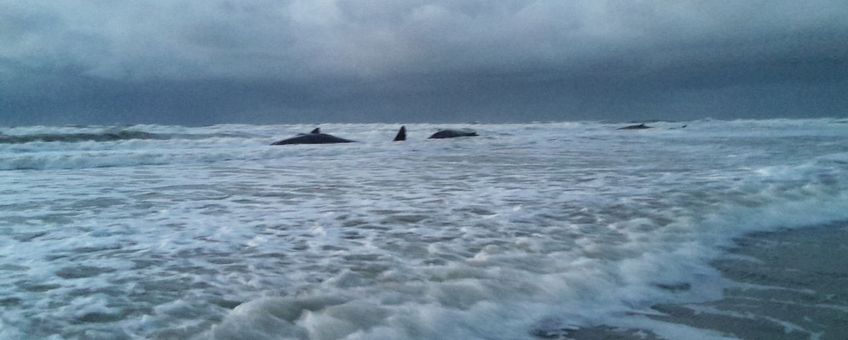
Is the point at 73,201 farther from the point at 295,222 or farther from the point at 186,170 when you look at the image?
the point at 186,170

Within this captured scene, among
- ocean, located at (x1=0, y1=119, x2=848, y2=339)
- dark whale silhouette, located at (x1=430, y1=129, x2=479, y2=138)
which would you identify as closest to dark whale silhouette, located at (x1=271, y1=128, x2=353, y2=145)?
dark whale silhouette, located at (x1=430, y1=129, x2=479, y2=138)

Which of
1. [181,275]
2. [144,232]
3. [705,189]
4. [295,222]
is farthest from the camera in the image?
[705,189]

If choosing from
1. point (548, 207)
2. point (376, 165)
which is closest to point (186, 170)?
point (376, 165)

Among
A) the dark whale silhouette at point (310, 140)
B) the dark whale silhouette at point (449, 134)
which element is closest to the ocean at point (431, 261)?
the dark whale silhouette at point (310, 140)

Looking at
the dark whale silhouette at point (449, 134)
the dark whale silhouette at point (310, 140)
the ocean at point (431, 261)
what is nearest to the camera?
the ocean at point (431, 261)

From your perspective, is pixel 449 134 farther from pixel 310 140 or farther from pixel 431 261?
pixel 431 261

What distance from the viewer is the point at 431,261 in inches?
159

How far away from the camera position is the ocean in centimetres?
297

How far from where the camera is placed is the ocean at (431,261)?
9.76 feet

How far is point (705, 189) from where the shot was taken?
24.5 ft

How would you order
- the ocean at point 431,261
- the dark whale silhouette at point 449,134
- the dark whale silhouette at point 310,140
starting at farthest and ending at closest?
the dark whale silhouette at point 449,134
the dark whale silhouette at point 310,140
the ocean at point 431,261

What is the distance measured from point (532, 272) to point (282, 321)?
160 cm

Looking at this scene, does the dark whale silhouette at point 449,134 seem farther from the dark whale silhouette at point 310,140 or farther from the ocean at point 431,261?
the ocean at point 431,261

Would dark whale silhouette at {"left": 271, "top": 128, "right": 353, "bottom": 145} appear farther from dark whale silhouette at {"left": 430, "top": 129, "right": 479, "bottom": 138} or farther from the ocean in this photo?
the ocean
